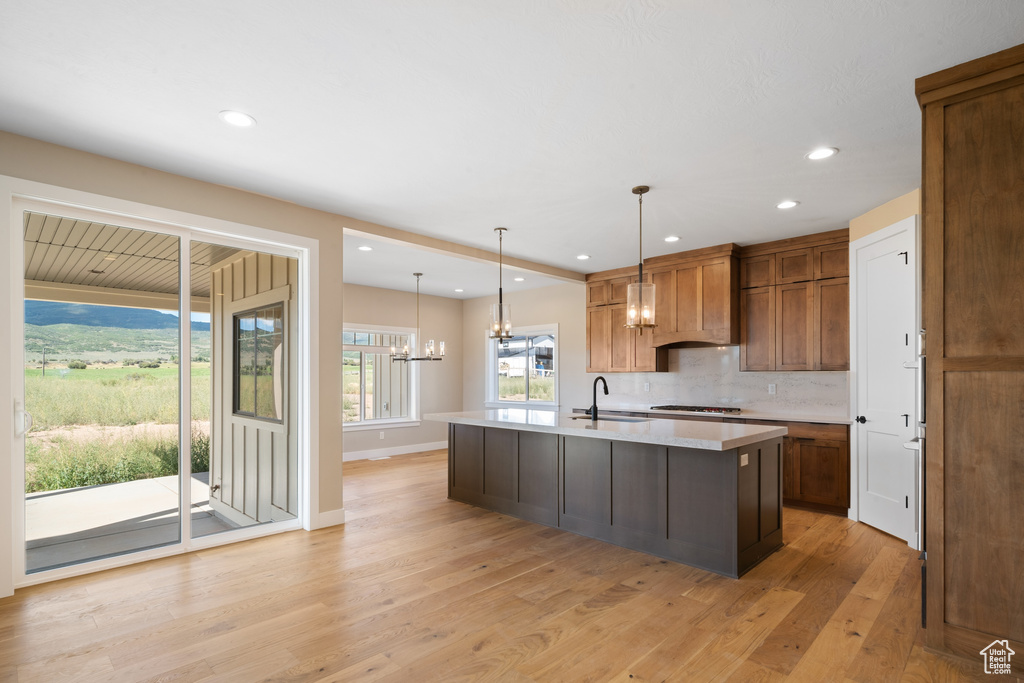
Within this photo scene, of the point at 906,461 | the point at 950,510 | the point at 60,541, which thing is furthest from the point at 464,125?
the point at 906,461

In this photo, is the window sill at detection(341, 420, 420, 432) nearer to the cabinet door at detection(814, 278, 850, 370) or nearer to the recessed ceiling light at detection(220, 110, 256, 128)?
the recessed ceiling light at detection(220, 110, 256, 128)

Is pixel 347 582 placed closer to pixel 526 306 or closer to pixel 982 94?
pixel 982 94

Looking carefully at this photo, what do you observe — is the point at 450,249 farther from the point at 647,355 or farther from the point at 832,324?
the point at 832,324

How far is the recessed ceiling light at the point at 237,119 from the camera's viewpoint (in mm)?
2784

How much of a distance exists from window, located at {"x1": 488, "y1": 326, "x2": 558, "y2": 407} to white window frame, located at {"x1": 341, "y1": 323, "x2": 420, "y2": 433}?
1.23 meters

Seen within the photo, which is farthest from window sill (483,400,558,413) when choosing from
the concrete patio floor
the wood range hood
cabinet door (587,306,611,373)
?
the concrete patio floor

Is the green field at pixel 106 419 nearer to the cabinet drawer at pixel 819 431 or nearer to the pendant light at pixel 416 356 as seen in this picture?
the pendant light at pixel 416 356

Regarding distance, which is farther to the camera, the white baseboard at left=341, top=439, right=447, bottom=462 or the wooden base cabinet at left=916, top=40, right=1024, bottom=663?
the white baseboard at left=341, top=439, right=447, bottom=462

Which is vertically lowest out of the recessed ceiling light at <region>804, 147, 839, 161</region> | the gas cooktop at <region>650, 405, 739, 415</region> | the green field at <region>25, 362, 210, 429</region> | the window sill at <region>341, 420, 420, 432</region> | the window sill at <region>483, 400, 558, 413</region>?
the window sill at <region>341, 420, 420, 432</region>

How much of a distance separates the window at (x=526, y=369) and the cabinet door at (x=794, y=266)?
3436 mm

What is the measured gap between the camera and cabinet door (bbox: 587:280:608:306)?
23.7 feet

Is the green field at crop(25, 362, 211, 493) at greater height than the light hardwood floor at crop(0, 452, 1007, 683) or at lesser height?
greater

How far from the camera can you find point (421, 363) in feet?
28.9

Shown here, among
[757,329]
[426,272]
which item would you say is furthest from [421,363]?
[757,329]
